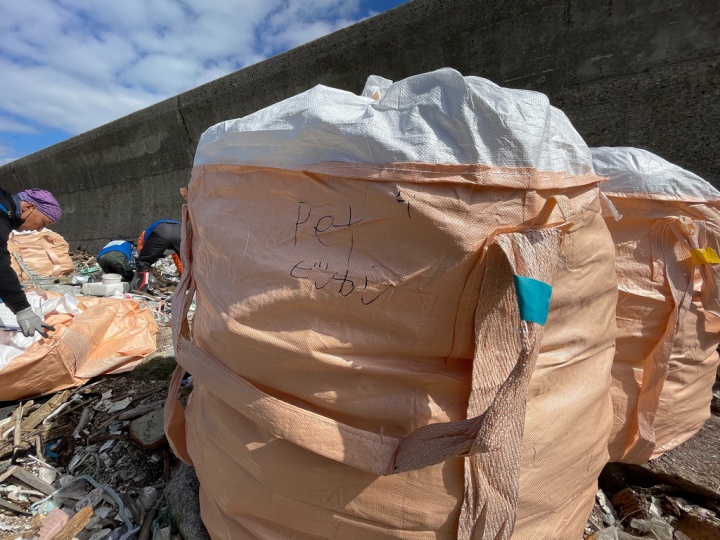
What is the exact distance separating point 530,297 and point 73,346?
2087 mm

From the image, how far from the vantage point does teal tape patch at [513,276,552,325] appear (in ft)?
1.64

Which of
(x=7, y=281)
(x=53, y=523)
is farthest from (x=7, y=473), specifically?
(x=7, y=281)

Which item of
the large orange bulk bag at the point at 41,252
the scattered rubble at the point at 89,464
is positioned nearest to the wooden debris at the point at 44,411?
the scattered rubble at the point at 89,464

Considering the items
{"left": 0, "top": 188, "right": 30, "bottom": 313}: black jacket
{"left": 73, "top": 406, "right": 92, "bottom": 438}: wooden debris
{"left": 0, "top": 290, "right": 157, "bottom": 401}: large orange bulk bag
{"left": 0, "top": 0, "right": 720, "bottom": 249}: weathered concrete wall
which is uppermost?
{"left": 0, "top": 0, "right": 720, "bottom": 249}: weathered concrete wall

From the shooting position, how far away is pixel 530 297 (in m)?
0.50

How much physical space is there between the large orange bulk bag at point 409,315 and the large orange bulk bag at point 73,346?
1423 millimetres

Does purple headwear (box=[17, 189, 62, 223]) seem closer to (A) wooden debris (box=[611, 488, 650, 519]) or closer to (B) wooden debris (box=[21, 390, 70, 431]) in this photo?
(B) wooden debris (box=[21, 390, 70, 431])

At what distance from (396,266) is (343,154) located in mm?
199

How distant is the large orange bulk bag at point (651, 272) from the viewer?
99cm

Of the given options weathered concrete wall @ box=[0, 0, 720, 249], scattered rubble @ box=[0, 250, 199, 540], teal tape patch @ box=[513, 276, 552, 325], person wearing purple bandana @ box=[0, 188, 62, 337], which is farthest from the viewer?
person wearing purple bandana @ box=[0, 188, 62, 337]

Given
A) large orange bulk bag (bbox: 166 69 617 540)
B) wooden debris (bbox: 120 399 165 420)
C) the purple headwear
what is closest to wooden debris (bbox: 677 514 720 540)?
large orange bulk bag (bbox: 166 69 617 540)

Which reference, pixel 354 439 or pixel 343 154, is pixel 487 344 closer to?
pixel 354 439

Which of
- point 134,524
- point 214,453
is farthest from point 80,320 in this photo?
point 214,453

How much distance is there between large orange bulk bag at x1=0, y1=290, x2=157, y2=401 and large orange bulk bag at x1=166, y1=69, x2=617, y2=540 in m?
1.42
